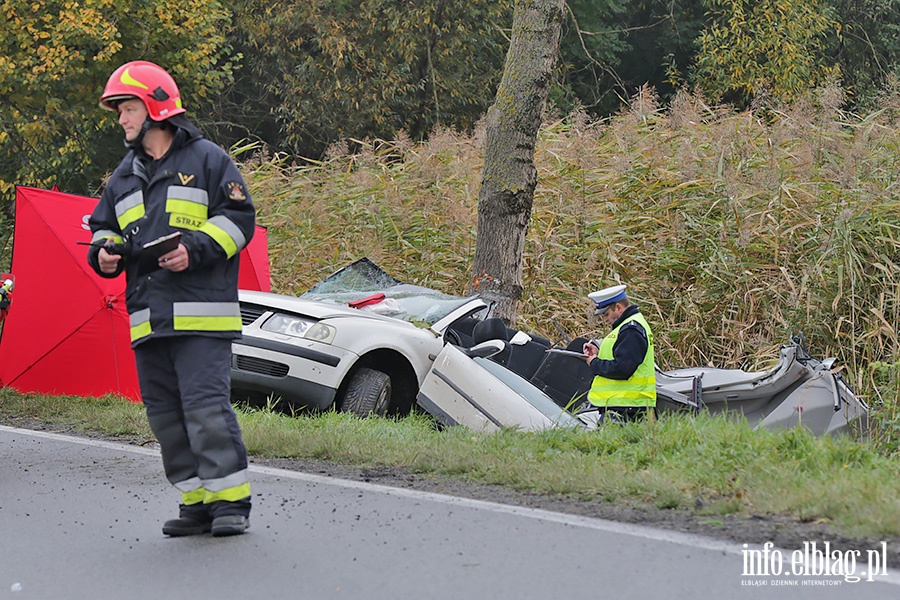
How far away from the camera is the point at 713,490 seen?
18.1ft

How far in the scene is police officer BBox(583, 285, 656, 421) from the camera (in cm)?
859

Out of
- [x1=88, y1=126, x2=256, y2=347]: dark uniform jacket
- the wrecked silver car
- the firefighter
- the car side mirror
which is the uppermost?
[x1=88, y1=126, x2=256, y2=347]: dark uniform jacket

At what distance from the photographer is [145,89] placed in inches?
189

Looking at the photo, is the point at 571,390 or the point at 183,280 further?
the point at 571,390

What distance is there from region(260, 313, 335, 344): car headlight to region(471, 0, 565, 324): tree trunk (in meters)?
3.27

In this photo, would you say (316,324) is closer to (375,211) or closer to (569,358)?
(569,358)

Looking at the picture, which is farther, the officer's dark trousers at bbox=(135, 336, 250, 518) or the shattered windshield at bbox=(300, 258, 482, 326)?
the shattered windshield at bbox=(300, 258, 482, 326)

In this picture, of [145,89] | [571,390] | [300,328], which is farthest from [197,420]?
[571,390]

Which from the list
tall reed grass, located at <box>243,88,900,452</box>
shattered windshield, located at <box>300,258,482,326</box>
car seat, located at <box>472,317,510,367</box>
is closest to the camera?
car seat, located at <box>472,317,510,367</box>

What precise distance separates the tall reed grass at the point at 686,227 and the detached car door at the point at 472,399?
240 centimetres

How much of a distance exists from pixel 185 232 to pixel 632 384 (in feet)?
15.5

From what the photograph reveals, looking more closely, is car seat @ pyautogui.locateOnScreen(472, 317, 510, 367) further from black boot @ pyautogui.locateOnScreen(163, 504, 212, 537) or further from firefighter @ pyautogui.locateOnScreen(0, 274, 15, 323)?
black boot @ pyautogui.locateOnScreen(163, 504, 212, 537)

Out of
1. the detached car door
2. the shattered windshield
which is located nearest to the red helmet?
the detached car door

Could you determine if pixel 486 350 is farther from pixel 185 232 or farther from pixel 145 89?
pixel 145 89
